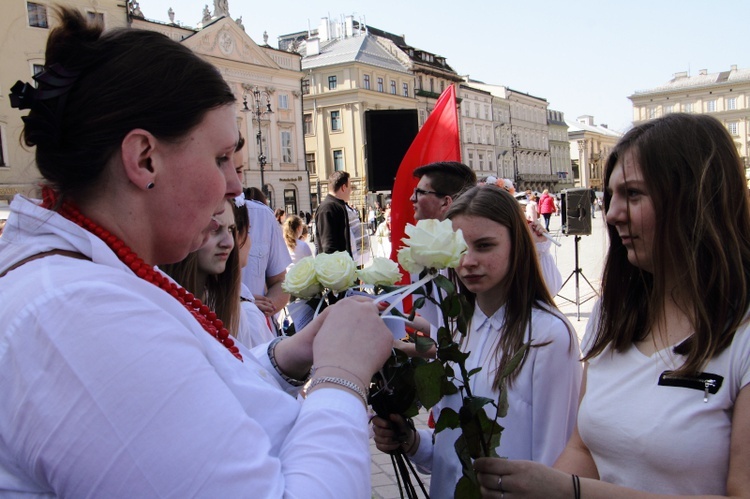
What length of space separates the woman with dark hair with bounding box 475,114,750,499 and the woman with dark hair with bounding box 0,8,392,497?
65 centimetres

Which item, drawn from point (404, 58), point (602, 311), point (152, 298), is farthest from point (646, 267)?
point (404, 58)

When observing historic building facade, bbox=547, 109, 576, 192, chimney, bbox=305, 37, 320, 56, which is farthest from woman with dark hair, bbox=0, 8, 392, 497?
historic building facade, bbox=547, 109, 576, 192

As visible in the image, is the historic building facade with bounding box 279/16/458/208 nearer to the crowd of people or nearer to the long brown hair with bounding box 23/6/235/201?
the crowd of people

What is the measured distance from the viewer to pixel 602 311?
2.03 m

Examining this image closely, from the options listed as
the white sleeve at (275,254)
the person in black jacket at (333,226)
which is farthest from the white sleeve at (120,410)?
the person in black jacket at (333,226)

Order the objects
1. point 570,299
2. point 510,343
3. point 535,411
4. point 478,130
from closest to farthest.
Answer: point 535,411 → point 510,343 → point 570,299 → point 478,130

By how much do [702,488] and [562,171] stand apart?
9427cm

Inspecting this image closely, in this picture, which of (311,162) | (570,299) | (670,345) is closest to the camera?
(670,345)

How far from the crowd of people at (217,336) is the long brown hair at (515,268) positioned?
12.1 inches

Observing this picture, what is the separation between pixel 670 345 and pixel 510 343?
26.2 inches

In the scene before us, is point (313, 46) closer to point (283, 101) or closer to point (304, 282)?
point (283, 101)

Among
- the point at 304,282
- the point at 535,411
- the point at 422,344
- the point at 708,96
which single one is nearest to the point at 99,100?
the point at 304,282

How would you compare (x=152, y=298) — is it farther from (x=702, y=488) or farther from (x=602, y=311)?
(x=602, y=311)

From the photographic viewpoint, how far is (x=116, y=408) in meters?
0.85
